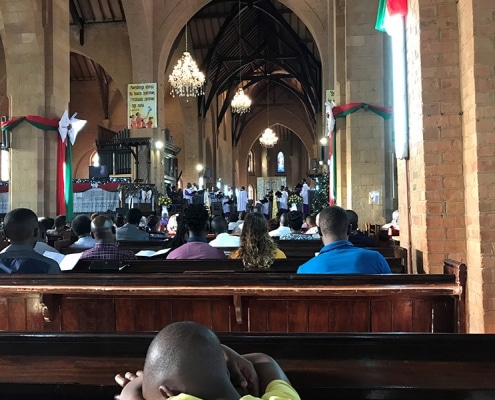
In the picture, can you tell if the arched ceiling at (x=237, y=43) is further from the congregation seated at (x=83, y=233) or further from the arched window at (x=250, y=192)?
the congregation seated at (x=83, y=233)

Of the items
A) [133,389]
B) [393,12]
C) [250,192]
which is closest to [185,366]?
[133,389]

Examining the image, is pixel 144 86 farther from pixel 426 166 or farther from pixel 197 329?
pixel 197 329

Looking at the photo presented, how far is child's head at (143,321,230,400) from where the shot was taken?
0.92 metres

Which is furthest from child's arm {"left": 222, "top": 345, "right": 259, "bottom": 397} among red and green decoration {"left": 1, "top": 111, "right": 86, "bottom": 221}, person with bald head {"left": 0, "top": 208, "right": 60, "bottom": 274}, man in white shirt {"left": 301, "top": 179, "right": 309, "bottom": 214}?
man in white shirt {"left": 301, "top": 179, "right": 309, "bottom": 214}

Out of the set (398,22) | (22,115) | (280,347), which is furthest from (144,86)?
(280,347)

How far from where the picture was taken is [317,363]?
56.2 inches

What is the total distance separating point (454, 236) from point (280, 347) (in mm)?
2226

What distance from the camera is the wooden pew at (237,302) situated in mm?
2412

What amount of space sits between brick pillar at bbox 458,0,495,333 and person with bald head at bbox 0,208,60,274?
2736 mm

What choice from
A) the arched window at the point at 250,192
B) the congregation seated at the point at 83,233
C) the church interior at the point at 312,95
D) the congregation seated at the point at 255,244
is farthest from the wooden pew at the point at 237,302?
the arched window at the point at 250,192

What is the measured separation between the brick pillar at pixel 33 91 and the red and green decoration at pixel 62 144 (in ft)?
0.36

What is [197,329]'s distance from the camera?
988 millimetres

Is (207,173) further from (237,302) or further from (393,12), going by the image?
(237,302)

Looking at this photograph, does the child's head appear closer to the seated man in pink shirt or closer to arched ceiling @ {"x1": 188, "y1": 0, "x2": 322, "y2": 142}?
the seated man in pink shirt
